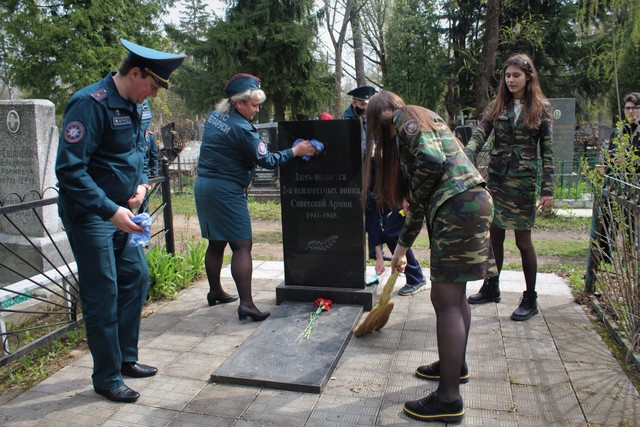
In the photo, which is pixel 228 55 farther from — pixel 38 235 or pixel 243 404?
pixel 243 404

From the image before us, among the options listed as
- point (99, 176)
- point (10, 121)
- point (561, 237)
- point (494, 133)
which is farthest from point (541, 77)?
point (99, 176)

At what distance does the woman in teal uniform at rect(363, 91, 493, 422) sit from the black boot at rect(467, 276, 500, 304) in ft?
5.61

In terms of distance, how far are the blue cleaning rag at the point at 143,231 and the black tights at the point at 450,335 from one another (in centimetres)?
154

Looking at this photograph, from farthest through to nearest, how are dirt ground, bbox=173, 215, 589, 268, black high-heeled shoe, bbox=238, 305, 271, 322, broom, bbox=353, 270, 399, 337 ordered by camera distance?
dirt ground, bbox=173, 215, 589, 268
black high-heeled shoe, bbox=238, 305, 271, 322
broom, bbox=353, 270, 399, 337

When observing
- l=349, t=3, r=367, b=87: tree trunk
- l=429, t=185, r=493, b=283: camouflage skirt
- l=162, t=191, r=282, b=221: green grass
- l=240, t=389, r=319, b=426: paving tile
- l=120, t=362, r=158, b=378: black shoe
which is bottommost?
l=240, t=389, r=319, b=426: paving tile

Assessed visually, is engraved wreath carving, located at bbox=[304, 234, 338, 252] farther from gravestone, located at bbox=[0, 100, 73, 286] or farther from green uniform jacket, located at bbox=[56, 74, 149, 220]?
gravestone, located at bbox=[0, 100, 73, 286]

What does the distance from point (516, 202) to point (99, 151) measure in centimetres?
293

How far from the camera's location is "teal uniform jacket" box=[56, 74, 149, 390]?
245 cm

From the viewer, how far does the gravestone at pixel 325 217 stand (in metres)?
4.04

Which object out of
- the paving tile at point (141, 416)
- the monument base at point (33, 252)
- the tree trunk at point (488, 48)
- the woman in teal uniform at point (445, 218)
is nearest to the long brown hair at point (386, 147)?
the woman in teal uniform at point (445, 218)

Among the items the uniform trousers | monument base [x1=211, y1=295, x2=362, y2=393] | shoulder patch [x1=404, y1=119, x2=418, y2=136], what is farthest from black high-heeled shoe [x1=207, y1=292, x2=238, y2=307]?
shoulder patch [x1=404, y1=119, x2=418, y2=136]

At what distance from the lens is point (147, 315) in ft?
13.9

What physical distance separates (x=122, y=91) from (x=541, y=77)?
771 inches

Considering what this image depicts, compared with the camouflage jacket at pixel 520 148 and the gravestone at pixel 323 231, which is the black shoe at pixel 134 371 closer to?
the gravestone at pixel 323 231
